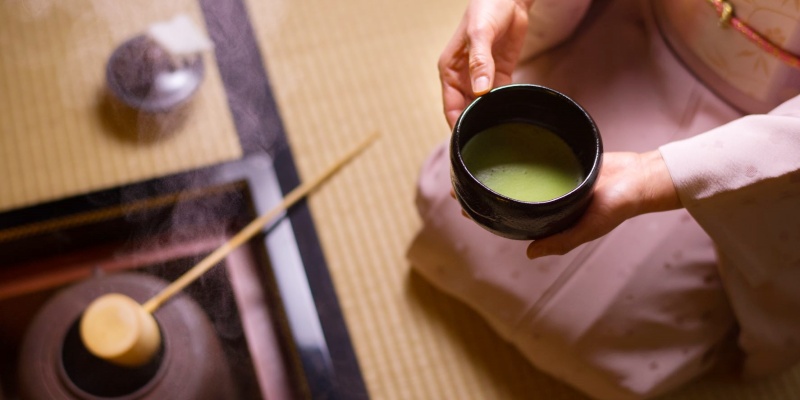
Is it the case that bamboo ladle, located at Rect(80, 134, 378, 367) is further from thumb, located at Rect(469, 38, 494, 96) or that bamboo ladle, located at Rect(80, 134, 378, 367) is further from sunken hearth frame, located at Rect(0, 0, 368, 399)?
thumb, located at Rect(469, 38, 494, 96)

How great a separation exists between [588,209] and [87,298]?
0.88m

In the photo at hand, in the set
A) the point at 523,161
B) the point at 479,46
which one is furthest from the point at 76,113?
the point at 523,161

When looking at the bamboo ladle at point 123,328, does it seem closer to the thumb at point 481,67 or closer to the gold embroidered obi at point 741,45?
the thumb at point 481,67

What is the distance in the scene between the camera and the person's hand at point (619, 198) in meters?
1.00

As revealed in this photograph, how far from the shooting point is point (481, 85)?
3.29ft

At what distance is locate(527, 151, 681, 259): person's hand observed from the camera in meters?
1.00

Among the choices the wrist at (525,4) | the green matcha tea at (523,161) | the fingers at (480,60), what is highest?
the wrist at (525,4)

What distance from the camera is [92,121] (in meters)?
1.76

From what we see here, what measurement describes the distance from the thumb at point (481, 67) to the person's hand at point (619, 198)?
0.73 ft

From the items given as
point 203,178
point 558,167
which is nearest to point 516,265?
point 558,167

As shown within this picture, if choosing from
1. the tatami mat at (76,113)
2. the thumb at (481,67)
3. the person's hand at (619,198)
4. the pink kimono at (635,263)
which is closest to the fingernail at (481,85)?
the thumb at (481,67)

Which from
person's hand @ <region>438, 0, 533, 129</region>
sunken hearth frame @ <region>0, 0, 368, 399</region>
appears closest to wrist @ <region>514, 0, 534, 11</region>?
person's hand @ <region>438, 0, 533, 129</region>

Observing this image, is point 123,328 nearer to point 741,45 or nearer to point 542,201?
point 542,201

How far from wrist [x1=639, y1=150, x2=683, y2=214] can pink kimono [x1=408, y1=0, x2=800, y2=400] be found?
5.5 inches
